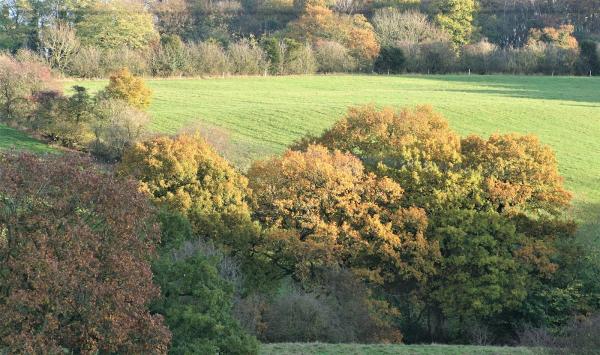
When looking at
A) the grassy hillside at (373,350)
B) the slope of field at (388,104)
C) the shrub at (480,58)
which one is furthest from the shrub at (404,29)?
the grassy hillside at (373,350)

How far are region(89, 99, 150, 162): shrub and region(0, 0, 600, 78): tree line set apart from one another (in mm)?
33937

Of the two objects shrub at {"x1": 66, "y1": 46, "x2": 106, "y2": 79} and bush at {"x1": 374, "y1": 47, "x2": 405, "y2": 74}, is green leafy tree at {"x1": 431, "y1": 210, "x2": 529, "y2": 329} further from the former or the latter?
bush at {"x1": 374, "y1": 47, "x2": 405, "y2": 74}

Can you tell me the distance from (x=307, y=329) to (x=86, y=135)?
1479 inches

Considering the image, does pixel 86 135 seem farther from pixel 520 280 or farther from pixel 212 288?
pixel 212 288

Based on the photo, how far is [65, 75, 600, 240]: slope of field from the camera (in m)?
63.5

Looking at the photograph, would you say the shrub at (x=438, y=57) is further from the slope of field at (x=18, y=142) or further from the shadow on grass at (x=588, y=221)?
the shadow on grass at (x=588, y=221)

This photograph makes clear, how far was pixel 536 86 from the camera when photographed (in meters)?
102

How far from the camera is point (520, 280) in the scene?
129ft

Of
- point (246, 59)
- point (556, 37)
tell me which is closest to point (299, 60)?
point (246, 59)

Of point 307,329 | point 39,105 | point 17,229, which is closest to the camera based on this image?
point 17,229

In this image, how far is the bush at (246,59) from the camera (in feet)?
356

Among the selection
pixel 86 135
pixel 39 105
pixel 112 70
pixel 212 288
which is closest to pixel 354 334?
pixel 212 288

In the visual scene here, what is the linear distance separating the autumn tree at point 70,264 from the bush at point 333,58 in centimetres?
9578

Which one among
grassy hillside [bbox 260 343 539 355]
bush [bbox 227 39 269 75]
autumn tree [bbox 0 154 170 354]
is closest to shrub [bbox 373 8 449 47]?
bush [bbox 227 39 269 75]
